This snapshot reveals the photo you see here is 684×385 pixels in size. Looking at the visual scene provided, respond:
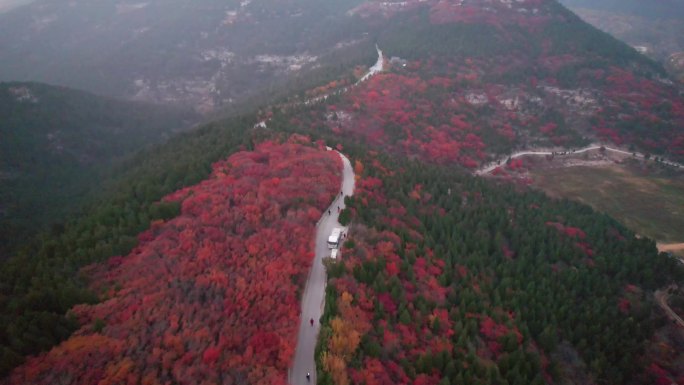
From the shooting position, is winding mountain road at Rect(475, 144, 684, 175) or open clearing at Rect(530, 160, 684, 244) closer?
open clearing at Rect(530, 160, 684, 244)

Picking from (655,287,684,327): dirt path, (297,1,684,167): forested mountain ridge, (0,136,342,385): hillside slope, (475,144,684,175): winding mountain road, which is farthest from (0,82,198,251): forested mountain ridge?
(655,287,684,327): dirt path

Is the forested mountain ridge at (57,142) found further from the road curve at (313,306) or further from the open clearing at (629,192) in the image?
the open clearing at (629,192)

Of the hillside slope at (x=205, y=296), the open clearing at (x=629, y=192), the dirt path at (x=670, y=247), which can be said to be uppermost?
the hillside slope at (x=205, y=296)

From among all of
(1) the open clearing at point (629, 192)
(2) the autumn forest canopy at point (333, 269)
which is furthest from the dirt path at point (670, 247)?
(2) the autumn forest canopy at point (333, 269)

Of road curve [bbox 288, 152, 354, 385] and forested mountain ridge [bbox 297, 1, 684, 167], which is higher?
road curve [bbox 288, 152, 354, 385]

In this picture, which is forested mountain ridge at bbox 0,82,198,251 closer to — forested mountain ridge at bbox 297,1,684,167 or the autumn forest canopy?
the autumn forest canopy

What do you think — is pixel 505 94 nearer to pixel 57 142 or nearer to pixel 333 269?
pixel 333 269
